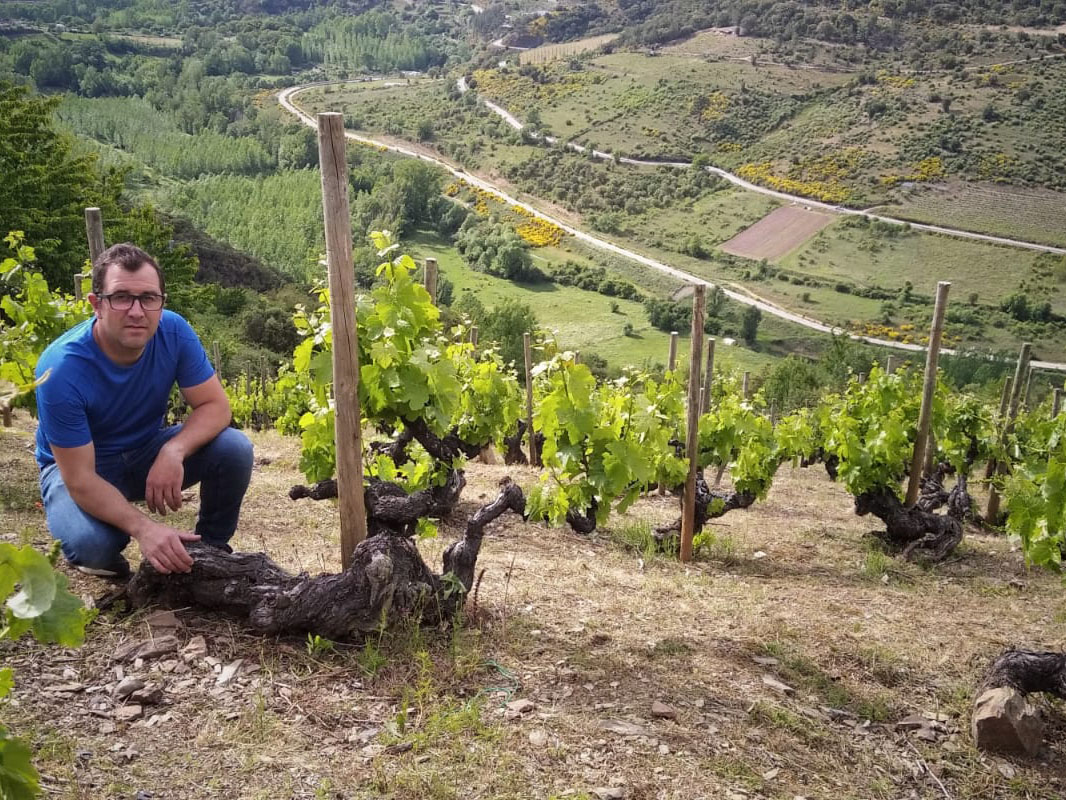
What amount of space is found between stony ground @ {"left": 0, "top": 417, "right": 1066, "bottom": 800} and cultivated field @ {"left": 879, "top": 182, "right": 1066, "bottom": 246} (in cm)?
6706

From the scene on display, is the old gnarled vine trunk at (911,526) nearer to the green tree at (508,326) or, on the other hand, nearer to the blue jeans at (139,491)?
the blue jeans at (139,491)

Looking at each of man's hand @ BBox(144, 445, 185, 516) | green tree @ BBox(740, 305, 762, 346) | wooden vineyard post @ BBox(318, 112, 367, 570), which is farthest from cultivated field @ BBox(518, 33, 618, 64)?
man's hand @ BBox(144, 445, 185, 516)

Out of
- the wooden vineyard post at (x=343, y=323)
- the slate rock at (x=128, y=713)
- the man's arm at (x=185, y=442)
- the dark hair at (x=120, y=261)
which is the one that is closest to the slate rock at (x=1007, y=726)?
the wooden vineyard post at (x=343, y=323)

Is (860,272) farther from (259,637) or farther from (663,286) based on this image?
(259,637)

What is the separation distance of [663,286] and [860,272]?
1404 centimetres

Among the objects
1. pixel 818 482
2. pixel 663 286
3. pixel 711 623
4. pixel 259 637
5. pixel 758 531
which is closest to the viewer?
pixel 259 637

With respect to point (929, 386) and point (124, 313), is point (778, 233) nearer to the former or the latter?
point (929, 386)

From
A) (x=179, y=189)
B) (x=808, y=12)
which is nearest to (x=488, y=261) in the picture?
(x=179, y=189)

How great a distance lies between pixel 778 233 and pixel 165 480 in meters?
66.7

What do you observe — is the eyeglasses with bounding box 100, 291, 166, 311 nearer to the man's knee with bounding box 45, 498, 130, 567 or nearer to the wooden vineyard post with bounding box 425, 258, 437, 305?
the man's knee with bounding box 45, 498, 130, 567

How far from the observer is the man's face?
3.32 m

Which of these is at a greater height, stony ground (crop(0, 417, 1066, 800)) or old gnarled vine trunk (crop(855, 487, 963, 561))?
stony ground (crop(0, 417, 1066, 800))

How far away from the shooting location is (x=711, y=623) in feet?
14.8

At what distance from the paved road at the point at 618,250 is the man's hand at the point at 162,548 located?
32.2 meters
